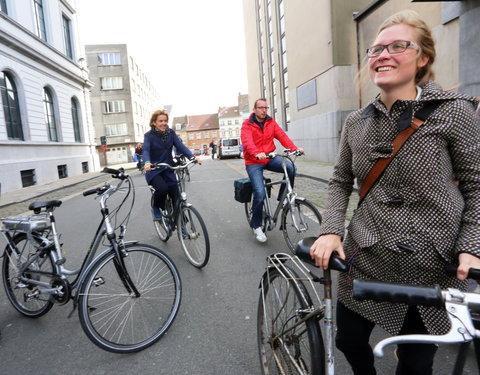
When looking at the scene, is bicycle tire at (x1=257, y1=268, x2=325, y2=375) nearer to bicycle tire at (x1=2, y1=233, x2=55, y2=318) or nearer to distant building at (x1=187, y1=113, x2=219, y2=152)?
bicycle tire at (x1=2, y1=233, x2=55, y2=318)

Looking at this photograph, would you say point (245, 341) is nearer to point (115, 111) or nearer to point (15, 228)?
point (15, 228)

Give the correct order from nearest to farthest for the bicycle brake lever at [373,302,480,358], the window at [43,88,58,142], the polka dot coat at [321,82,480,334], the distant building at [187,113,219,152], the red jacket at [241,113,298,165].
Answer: the bicycle brake lever at [373,302,480,358], the polka dot coat at [321,82,480,334], the red jacket at [241,113,298,165], the window at [43,88,58,142], the distant building at [187,113,219,152]

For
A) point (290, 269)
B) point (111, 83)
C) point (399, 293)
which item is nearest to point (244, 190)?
point (290, 269)

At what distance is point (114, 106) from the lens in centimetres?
4734

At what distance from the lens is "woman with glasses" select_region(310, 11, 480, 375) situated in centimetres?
128

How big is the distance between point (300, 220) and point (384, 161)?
3.07m

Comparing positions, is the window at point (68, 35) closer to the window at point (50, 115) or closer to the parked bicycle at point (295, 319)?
the window at point (50, 115)

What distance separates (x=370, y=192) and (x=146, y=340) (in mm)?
2018

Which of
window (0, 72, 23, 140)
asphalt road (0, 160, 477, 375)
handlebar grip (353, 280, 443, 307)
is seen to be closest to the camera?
handlebar grip (353, 280, 443, 307)

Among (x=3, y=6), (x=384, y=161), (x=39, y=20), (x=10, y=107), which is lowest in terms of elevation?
(x=384, y=161)

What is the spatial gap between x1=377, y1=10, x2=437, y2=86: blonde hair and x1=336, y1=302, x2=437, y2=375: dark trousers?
951mm

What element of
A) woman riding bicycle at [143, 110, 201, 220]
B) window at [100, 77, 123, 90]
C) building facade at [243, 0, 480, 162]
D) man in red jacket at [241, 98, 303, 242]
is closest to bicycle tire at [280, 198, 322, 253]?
man in red jacket at [241, 98, 303, 242]

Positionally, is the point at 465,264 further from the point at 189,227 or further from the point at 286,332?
the point at 189,227

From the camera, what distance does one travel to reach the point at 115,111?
47375 millimetres
